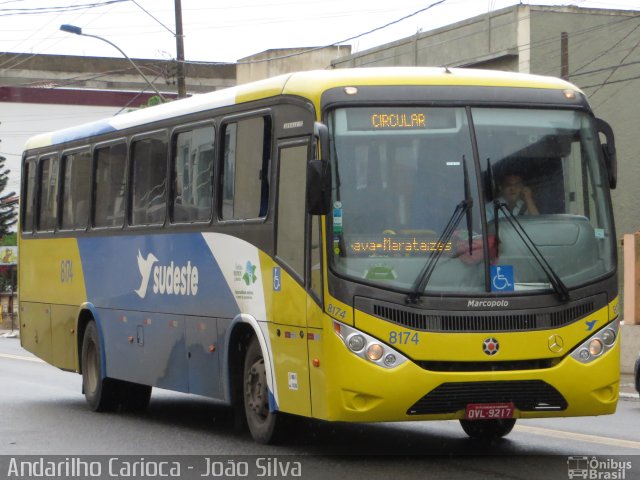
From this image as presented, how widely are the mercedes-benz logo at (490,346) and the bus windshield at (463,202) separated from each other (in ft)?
1.29

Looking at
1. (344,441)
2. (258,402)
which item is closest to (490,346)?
(258,402)

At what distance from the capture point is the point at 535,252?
10539 millimetres

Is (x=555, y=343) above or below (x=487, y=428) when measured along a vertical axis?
above

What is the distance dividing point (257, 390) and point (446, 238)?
2506mm

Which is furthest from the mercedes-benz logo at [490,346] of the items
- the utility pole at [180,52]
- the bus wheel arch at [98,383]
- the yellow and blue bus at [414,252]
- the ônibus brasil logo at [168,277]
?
the utility pole at [180,52]

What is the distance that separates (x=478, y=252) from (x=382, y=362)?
1111 mm

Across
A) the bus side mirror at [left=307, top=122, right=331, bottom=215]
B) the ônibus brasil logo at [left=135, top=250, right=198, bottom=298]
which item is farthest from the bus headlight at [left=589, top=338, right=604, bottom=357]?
the ônibus brasil logo at [left=135, top=250, right=198, bottom=298]

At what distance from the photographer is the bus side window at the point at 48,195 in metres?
17.8

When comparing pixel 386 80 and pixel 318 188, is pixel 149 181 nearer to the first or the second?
pixel 386 80

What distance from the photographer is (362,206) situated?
34.5 feet

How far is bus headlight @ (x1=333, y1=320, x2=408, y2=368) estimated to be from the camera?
10.1 m

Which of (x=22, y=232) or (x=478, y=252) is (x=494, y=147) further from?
(x=22, y=232)

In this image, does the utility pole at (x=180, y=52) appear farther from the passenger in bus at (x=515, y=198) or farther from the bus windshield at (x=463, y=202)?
the passenger in bus at (x=515, y=198)

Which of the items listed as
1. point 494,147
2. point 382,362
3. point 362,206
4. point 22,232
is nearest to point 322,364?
point 382,362
